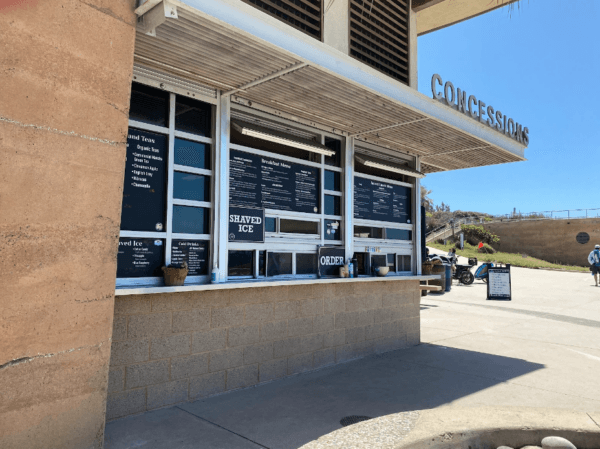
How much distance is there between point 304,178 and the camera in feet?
19.8

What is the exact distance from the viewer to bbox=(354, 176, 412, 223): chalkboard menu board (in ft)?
22.8

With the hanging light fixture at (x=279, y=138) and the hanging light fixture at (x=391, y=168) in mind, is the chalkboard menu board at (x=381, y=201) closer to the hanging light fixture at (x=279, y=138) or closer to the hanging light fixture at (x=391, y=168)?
the hanging light fixture at (x=391, y=168)

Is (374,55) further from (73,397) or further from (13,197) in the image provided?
(73,397)

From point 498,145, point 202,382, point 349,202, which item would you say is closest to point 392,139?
point 349,202

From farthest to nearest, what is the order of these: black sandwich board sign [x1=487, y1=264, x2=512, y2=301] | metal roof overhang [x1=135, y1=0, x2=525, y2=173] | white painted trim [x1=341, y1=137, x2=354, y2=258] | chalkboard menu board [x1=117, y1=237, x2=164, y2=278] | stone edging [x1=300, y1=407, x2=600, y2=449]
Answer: black sandwich board sign [x1=487, y1=264, x2=512, y2=301], white painted trim [x1=341, y1=137, x2=354, y2=258], chalkboard menu board [x1=117, y1=237, x2=164, y2=278], metal roof overhang [x1=135, y1=0, x2=525, y2=173], stone edging [x1=300, y1=407, x2=600, y2=449]

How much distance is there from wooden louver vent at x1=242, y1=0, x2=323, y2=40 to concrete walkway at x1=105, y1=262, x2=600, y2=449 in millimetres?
4118

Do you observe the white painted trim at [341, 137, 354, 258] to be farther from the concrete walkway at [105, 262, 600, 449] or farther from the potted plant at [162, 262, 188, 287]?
the potted plant at [162, 262, 188, 287]

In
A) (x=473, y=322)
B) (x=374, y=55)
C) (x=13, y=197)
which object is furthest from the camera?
(x=473, y=322)

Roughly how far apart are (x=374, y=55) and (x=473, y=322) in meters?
6.92

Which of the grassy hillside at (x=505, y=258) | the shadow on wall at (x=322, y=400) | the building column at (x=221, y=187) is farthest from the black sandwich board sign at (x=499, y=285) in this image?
the grassy hillside at (x=505, y=258)

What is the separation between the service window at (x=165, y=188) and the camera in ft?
13.9

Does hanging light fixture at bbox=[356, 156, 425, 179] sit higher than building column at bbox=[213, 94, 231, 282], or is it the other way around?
hanging light fixture at bbox=[356, 156, 425, 179]

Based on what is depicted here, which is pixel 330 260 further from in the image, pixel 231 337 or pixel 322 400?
pixel 322 400

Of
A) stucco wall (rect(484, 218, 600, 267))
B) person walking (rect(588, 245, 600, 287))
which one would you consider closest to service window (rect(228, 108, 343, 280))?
person walking (rect(588, 245, 600, 287))
